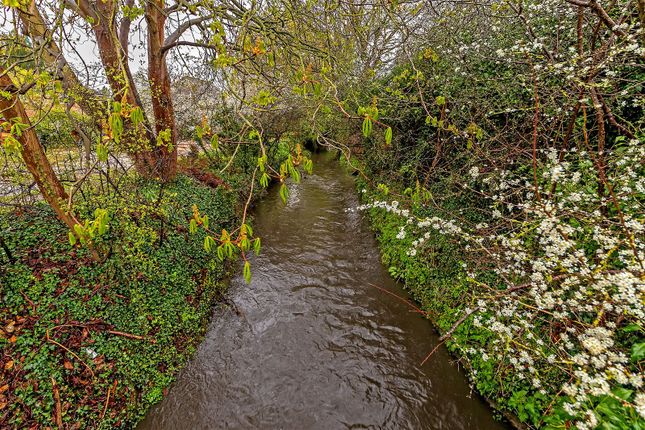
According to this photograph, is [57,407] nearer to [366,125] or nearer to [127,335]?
[127,335]

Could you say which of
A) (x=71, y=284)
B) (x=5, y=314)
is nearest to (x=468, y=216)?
(x=71, y=284)

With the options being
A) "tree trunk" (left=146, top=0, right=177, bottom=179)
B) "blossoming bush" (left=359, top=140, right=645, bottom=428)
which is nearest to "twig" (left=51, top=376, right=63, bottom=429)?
"tree trunk" (left=146, top=0, right=177, bottom=179)

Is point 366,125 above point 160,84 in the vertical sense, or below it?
below

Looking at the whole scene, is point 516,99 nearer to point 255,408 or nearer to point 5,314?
point 255,408

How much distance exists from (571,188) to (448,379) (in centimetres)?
310

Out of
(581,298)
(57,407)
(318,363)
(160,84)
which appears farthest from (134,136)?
(581,298)

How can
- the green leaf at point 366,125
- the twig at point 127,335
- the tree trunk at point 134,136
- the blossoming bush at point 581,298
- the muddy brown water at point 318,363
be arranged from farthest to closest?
the tree trunk at point 134,136 < the twig at point 127,335 < the muddy brown water at point 318,363 < the blossoming bush at point 581,298 < the green leaf at point 366,125

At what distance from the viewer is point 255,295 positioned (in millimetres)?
6066

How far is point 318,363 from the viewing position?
4648mm

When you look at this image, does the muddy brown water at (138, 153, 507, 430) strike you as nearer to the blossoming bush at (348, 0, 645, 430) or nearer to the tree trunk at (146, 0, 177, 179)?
the blossoming bush at (348, 0, 645, 430)

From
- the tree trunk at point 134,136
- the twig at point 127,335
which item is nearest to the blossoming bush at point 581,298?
the twig at point 127,335

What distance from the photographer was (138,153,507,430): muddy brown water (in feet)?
12.9

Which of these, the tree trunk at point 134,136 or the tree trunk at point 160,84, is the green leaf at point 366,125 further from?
the tree trunk at point 160,84

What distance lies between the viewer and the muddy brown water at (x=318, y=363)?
3936mm
